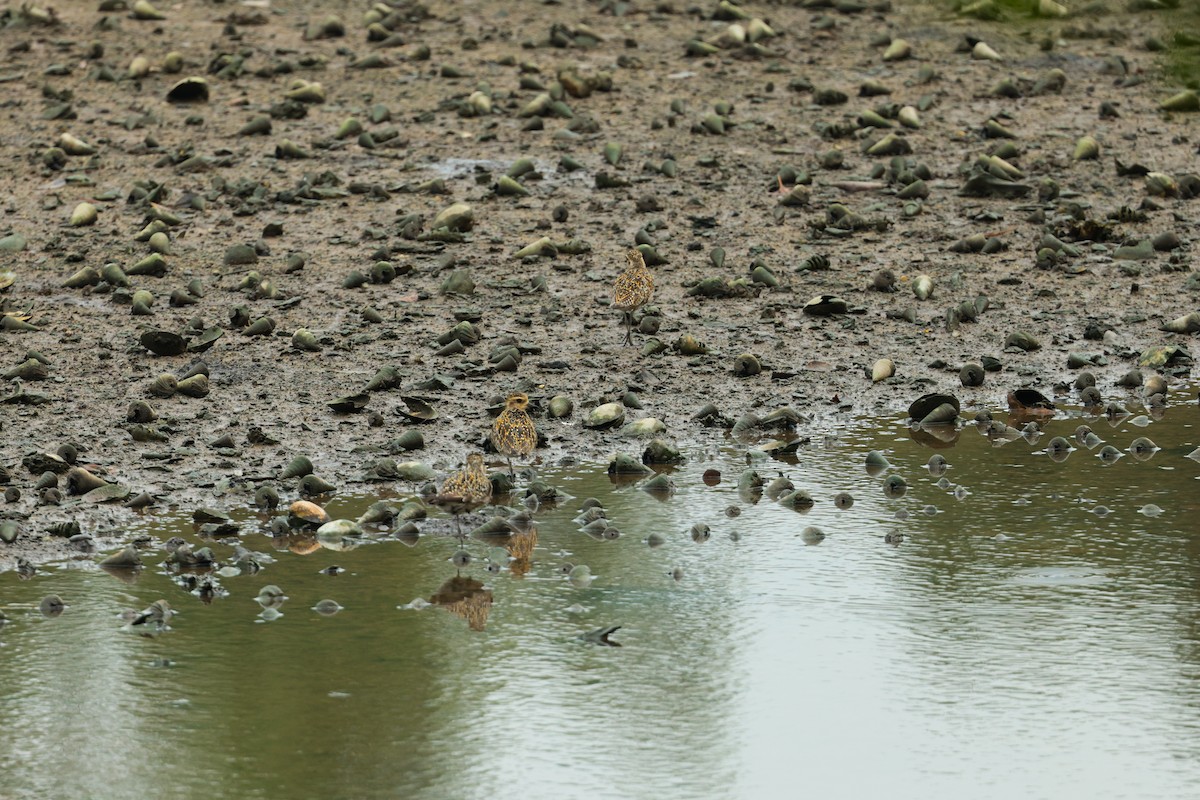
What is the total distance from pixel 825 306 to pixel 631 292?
4.47 feet

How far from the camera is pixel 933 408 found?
8.85m

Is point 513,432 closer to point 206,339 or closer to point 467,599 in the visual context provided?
point 467,599

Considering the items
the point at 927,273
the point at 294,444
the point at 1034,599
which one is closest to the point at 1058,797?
the point at 1034,599

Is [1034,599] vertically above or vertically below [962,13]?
below

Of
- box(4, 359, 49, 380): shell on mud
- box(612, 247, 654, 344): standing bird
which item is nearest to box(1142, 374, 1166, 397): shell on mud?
box(612, 247, 654, 344): standing bird

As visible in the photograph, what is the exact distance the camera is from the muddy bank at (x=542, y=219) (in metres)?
9.01

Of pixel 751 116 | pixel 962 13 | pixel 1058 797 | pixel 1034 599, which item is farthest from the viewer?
pixel 751 116

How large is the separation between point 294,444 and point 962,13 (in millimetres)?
5914

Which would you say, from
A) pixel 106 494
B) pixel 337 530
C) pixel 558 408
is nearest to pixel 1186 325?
pixel 558 408

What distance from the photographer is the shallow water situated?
5.18 meters

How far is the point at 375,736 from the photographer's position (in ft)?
17.8

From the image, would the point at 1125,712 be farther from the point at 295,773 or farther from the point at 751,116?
the point at 751,116

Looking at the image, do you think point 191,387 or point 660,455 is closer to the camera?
point 660,455

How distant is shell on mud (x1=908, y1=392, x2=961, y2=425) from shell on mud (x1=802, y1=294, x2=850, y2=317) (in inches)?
62.7
